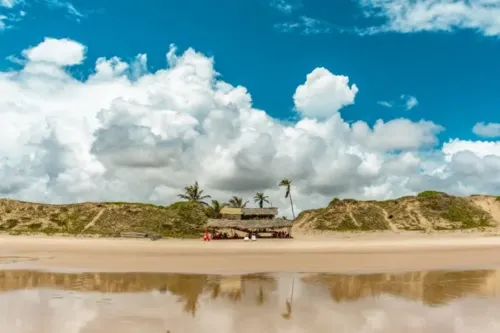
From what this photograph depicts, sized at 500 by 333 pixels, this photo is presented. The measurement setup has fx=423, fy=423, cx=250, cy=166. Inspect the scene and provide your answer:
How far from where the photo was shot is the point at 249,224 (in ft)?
222

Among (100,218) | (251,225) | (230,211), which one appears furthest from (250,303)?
(230,211)

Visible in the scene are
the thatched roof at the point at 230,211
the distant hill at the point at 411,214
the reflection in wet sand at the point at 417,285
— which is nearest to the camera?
the reflection in wet sand at the point at 417,285

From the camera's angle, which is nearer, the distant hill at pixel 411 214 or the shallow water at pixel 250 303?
the shallow water at pixel 250 303

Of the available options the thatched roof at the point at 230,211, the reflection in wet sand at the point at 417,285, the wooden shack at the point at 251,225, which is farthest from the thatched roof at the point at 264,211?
the reflection in wet sand at the point at 417,285

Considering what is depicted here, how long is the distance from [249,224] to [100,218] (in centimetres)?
2584

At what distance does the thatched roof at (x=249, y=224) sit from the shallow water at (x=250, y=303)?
4576cm

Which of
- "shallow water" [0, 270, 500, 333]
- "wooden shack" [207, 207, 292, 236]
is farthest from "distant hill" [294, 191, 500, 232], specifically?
"shallow water" [0, 270, 500, 333]

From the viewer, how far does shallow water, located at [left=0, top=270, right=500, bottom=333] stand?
34.6ft

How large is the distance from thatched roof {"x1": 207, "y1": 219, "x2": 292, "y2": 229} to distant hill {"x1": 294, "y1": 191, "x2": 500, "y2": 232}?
13.4 metres

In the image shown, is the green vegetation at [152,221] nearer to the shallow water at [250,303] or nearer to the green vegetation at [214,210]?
the green vegetation at [214,210]

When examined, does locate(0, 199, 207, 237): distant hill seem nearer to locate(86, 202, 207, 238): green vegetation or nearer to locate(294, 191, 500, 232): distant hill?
locate(86, 202, 207, 238): green vegetation

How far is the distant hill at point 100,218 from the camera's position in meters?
68.0

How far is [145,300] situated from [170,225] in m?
55.3

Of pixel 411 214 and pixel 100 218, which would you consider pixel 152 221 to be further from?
pixel 411 214
